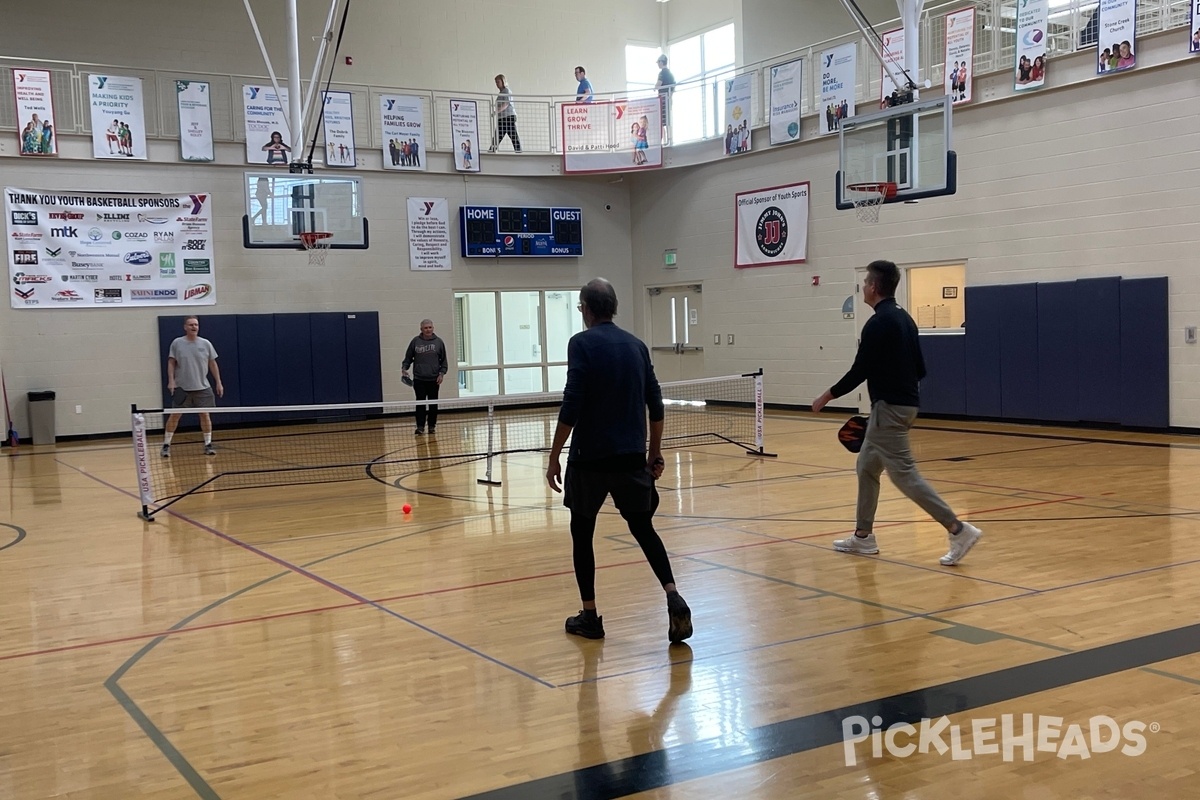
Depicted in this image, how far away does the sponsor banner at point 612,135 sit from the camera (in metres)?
23.9

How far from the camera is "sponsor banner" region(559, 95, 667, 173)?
2391cm

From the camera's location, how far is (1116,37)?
15.6 m

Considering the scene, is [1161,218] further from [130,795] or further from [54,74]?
[54,74]

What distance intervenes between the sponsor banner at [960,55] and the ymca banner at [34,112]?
53.1ft

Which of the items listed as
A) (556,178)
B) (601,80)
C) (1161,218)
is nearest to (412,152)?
(556,178)

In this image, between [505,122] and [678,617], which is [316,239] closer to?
[505,122]

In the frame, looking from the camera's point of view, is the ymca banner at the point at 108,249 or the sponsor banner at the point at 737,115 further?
the sponsor banner at the point at 737,115

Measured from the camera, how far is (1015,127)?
1741 cm

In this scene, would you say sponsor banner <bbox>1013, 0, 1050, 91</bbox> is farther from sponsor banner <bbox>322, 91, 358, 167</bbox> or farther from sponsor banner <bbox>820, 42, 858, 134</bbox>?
sponsor banner <bbox>322, 91, 358, 167</bbox>

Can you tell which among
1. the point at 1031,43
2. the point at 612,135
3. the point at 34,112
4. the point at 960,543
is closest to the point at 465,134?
the point at 612,135

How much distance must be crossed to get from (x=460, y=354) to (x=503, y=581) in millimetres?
17526

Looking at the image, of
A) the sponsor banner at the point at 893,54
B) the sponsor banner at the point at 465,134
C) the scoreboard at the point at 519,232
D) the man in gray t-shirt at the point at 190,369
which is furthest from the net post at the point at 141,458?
the sponsor banner at the point at 465,134

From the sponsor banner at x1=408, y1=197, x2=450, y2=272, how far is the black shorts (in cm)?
1854

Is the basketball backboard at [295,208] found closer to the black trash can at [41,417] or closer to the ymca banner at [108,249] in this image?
the ymca banner at [108,249]
